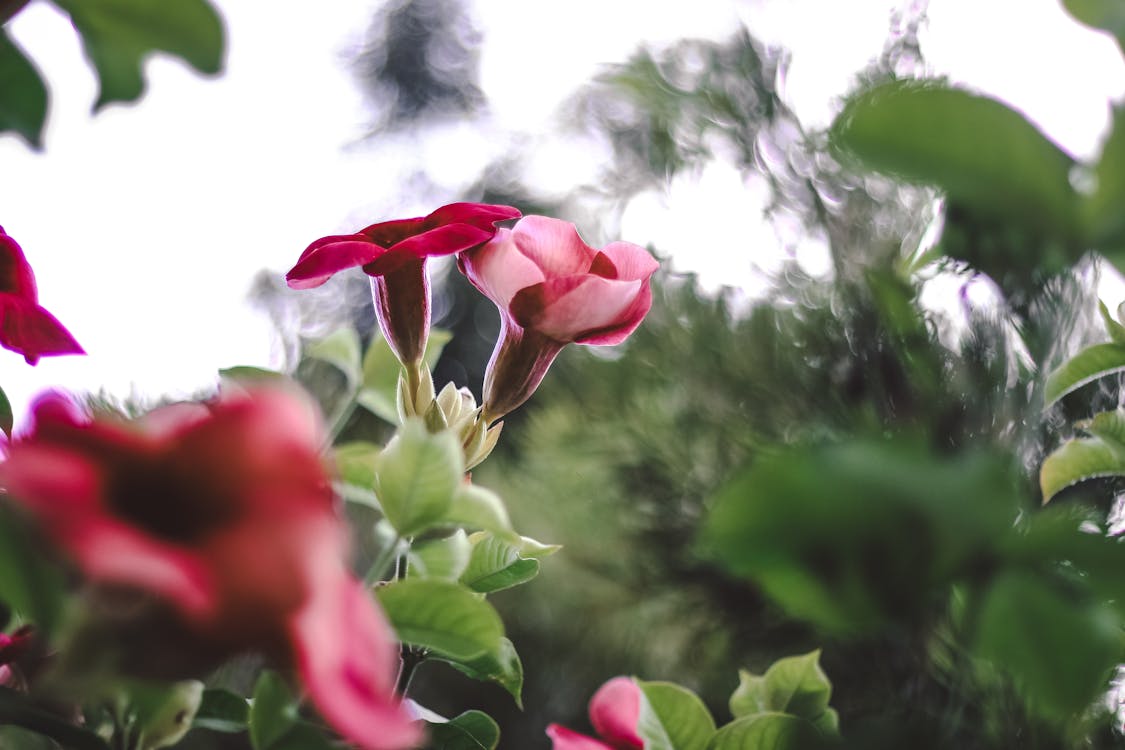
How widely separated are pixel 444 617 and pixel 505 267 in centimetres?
12

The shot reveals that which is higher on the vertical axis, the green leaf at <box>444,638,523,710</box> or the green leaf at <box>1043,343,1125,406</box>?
the green leaf at <box>1043,343,1125,406</box>

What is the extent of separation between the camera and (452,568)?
19 centimetres

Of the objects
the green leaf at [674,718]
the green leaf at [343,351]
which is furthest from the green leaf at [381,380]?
the green leaf at [674,718]

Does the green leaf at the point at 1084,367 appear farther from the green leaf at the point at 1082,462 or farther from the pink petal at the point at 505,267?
the pink petal at the point at 505,267

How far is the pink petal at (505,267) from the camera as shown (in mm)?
252

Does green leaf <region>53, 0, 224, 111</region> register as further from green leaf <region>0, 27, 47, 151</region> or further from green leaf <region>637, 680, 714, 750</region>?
green leaf <region>637, 680, 714, 750</region>

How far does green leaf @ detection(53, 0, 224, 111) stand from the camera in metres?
0.15

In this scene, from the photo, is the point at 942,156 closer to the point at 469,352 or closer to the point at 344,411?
the point at 344,411

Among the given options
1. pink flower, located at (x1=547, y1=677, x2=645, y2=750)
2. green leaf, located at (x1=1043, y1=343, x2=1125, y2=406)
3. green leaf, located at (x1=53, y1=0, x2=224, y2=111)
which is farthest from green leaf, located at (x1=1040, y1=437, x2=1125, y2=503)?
green leaf, located at (x1=53, y1=0, x2=224, y2=111)

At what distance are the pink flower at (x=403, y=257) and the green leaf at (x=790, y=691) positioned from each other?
0.14 metres

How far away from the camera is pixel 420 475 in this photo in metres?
0.15

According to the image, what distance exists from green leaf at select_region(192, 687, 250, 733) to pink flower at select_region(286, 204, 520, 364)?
103 mm

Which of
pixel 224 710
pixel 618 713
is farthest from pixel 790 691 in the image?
pixel 224 710

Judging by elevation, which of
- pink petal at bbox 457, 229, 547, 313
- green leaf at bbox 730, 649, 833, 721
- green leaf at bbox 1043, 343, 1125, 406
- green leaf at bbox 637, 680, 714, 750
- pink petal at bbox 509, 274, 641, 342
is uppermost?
pink petal at bbox 457, 229, 547, 313
